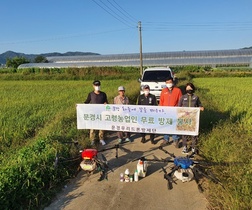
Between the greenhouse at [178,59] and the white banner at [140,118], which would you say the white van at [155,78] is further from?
the greenhouse at [178,59]

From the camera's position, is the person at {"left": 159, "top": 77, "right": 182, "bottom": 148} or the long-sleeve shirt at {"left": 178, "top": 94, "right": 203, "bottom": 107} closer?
the long-sleeve shirt at {"left": 178, "top": 94, "right": 203, "bottom": 107}

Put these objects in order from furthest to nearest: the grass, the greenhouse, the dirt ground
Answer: the greenhouse → the dirt ground → the grass

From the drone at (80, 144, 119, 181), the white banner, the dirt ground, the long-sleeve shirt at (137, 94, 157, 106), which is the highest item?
the long-sleeve shirt at (137, 94, 157, 106)

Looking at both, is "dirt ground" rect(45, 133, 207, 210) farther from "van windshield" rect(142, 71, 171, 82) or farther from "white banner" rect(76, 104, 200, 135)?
"van windshield" rect(142, 71, 171, 82)

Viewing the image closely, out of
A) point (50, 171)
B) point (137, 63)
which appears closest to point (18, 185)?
point (50, 171)

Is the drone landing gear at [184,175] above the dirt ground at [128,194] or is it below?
above

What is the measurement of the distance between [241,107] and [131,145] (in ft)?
18.0

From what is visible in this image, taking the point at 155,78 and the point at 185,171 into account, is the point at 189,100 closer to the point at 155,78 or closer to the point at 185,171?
the point at 185,171

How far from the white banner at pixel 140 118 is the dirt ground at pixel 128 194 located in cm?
111

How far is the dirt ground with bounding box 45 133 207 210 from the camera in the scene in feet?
13.1

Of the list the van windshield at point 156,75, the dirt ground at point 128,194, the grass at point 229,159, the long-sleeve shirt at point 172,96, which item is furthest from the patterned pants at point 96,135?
the van windshield at point 156,75

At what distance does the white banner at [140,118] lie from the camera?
6.04 meters

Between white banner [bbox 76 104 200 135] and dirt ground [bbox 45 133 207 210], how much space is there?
3.63 feet

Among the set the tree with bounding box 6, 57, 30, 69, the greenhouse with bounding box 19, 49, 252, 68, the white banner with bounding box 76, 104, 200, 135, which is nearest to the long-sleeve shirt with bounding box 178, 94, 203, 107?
the white banner with bounding box 76, 104, 200, 135
